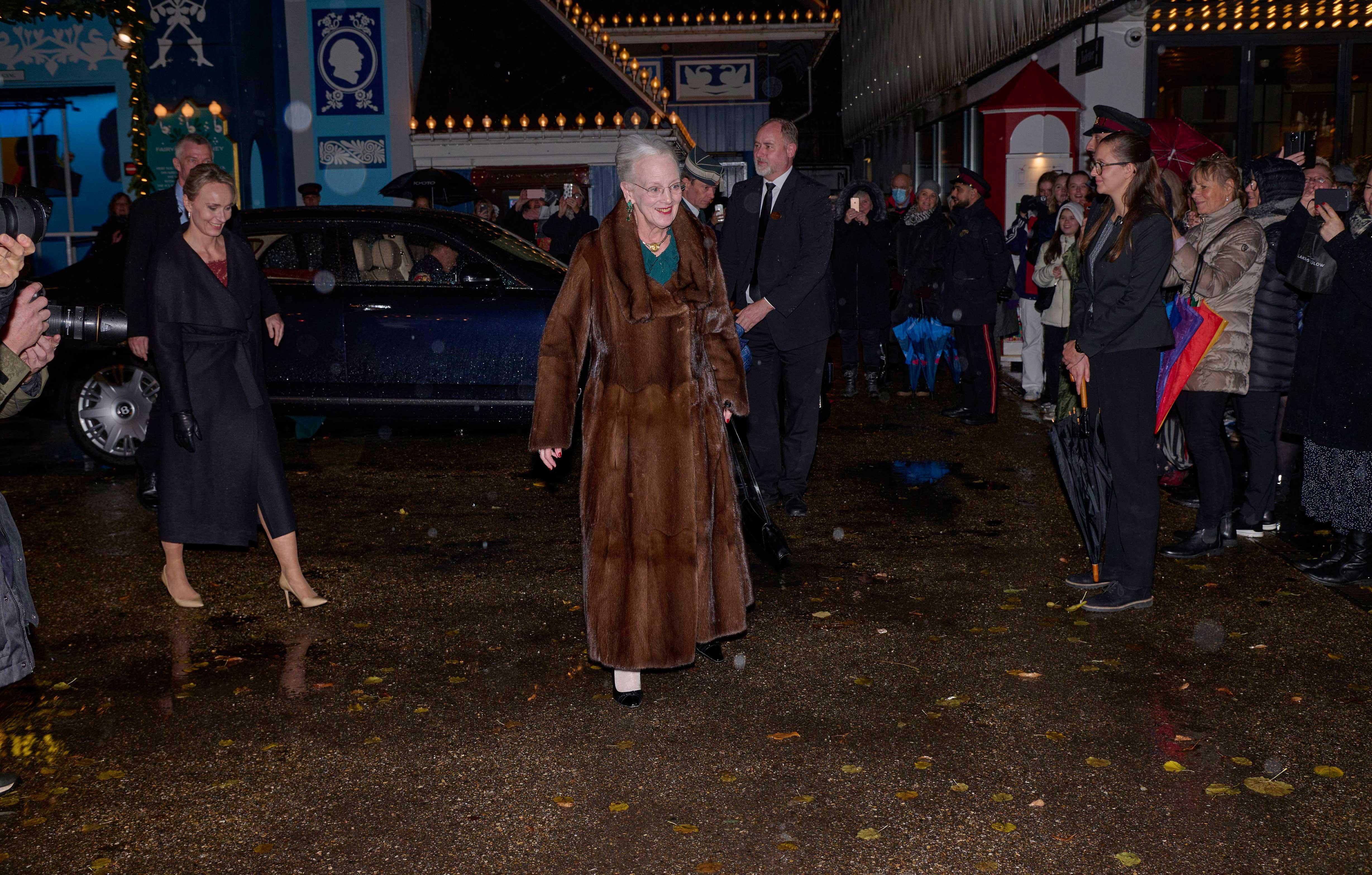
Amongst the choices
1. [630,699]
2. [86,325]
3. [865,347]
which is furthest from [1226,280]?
[865,347]

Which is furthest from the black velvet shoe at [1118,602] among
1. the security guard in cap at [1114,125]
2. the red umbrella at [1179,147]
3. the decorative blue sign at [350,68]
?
the decorative blue sign at [350,68]

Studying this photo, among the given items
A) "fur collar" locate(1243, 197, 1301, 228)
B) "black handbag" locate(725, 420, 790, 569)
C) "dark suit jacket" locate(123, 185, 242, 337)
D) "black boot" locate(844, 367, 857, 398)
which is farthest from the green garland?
"fur collar" locate(1243, 197, 1301, 228)

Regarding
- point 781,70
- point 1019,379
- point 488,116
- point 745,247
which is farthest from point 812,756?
point 781,70

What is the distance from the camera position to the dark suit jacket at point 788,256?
7137 millimetres

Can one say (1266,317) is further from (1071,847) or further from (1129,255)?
(1071,847)

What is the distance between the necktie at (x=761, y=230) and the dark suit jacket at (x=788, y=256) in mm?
16

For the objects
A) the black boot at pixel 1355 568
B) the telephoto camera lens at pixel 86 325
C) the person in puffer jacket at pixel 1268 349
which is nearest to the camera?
the telephoto camera lens at pixel 86 325

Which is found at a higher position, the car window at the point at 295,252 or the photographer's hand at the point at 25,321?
the car window at the point at 295,252

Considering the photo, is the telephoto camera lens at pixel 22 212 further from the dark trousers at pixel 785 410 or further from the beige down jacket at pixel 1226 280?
the beige down jacket at pixel 1226 280

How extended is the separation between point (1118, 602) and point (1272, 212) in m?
2.87

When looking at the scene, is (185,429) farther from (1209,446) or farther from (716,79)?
(716,79)

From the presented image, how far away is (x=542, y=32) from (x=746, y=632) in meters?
16.7

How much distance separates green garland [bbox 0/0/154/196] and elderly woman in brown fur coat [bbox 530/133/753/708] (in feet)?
38.4

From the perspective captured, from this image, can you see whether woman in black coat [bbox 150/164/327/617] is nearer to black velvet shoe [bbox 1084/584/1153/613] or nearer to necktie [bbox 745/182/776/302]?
necktie [bbox 745/182/776/302]
